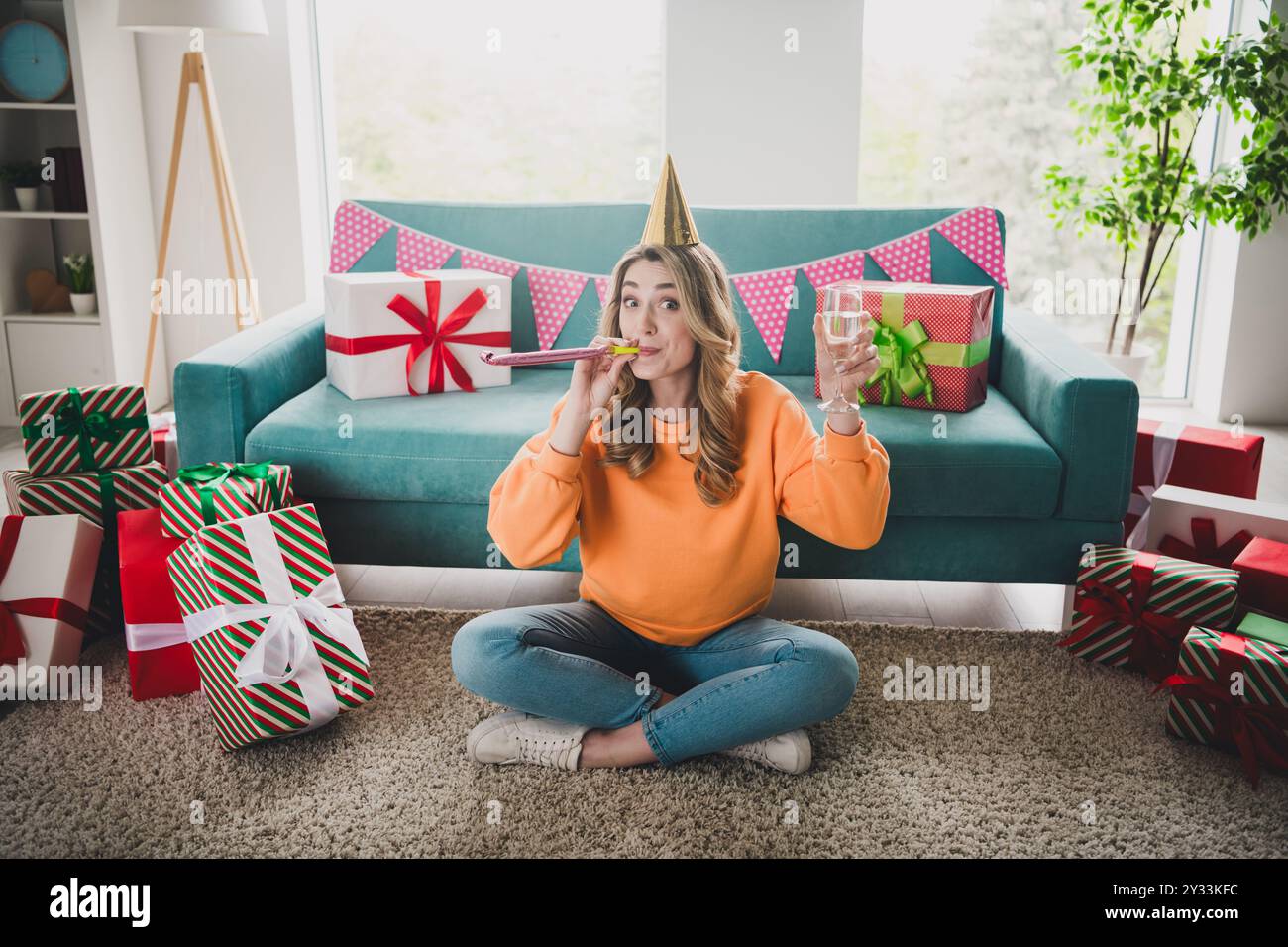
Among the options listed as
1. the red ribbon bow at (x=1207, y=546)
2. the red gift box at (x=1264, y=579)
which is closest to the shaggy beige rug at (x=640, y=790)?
the red gift box at (x=1264, y=579)

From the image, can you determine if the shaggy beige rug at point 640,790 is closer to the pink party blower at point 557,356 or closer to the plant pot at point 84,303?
the pink party blower at point 557,356

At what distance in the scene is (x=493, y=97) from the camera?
3.97m

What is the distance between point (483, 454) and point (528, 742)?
64 cm

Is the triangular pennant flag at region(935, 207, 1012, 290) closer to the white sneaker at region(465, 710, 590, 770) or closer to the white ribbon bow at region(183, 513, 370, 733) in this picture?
the white sneaker at region(465, 710, 590, 770)

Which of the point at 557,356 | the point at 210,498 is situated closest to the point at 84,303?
the point at 210,498

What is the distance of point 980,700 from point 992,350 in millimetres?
954

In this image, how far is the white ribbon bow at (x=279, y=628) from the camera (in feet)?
5.93

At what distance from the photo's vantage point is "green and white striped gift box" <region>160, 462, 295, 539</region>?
197cm

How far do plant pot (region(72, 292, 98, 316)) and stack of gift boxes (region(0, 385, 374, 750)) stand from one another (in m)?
1.58

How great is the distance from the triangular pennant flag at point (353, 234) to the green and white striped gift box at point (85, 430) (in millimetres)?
594

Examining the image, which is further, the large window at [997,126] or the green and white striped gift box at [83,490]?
the large window at [997,126]

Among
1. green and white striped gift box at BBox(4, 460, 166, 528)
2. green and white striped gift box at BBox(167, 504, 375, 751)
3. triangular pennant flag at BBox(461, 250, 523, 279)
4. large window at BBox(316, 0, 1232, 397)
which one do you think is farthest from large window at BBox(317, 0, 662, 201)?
green and white striped gift box at BBox(167, 504, 375, 751)

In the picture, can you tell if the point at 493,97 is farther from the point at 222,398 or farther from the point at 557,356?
the point at 557,356
